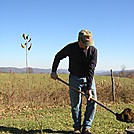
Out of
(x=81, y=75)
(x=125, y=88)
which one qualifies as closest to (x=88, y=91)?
(x=81, y=75)

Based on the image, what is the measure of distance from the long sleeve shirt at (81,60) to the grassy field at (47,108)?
152cm

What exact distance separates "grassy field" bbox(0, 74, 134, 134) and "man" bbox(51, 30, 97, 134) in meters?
0.73

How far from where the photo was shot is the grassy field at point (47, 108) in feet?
18.1

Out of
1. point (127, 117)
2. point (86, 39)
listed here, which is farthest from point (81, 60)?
point (127, 117)

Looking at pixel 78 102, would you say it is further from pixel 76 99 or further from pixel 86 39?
pixel 86 39

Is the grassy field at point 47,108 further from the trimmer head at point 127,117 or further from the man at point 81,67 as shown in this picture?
the trimmer head at point 127,117

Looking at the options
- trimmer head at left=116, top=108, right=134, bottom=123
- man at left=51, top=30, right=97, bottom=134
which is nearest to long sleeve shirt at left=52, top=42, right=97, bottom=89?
man at left=51, top=30, right=97, bottom=134

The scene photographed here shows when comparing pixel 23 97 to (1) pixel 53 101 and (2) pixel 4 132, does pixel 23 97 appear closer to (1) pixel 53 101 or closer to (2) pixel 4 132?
(1) pixel 53 101

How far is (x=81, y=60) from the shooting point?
14.7ft

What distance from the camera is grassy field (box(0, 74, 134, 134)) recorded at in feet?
18.1

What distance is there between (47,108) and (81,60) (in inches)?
219

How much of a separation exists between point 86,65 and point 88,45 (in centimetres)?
47

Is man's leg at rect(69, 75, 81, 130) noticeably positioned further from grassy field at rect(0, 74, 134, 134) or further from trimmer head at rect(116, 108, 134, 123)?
trimmer head at rect(116, 108, 134, 123)

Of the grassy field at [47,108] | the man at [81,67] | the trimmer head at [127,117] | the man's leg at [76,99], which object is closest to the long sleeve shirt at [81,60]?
the man at [81,67]
